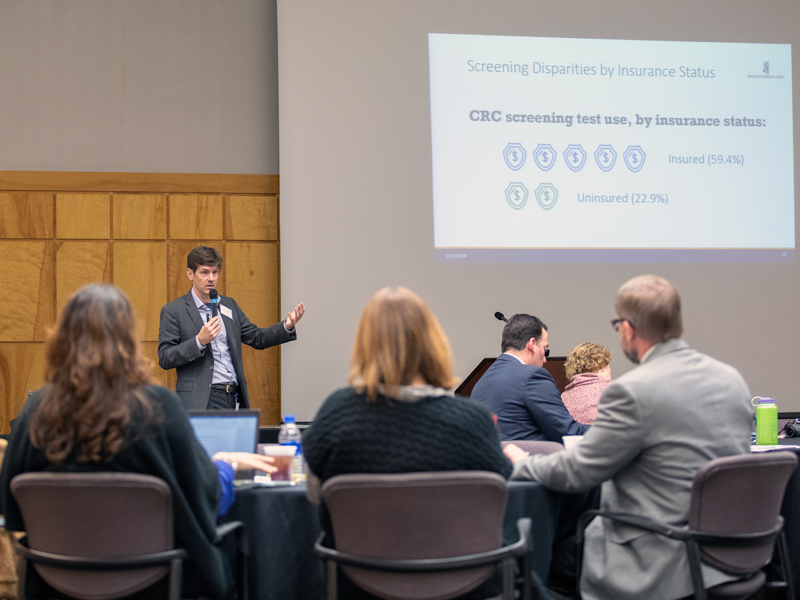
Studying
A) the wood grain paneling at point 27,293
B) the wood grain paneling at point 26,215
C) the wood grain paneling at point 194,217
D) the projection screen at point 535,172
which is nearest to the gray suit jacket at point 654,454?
the projection screen at point 535,172

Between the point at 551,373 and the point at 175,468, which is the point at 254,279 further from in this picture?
the point at 175,468

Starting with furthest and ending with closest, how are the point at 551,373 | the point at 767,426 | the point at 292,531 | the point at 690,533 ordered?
the point at 551,373, the point at 767,426, the point at 292,531, the point at 690,533

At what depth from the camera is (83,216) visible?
5176 millimetres

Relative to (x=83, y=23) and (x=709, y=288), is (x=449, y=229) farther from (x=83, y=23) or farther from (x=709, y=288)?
(x=83, y=23)

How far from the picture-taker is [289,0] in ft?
15.9

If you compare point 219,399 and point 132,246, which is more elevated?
point 132,246

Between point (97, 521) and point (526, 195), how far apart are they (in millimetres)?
4000

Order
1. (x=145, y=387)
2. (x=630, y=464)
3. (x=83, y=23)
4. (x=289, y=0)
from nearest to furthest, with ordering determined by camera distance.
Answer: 1. (x=145, y=387)
2. (x=630, y=464)
3. (x=289, y=0)
4. (x=83, y=23)

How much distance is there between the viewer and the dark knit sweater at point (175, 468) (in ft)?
5.00

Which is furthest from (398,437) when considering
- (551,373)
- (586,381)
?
(551,373)

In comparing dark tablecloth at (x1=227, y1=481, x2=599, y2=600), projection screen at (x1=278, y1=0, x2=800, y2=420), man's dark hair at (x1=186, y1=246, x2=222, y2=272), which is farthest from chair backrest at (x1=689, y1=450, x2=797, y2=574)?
projection screen at (x1=278, y1=0, x2=800, y2=420)

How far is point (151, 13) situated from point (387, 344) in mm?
4649

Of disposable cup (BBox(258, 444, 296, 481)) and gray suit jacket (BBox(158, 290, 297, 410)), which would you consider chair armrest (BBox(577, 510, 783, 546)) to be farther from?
gray suit jacket (BBox(158, 290, 297, 410))

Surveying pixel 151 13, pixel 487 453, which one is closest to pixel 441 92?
pixel 151 13
